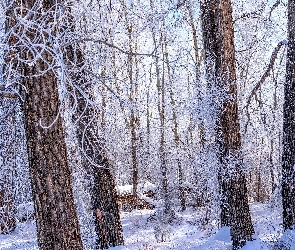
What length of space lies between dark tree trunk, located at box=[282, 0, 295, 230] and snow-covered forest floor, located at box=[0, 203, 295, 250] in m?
0.42

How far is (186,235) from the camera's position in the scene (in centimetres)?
1241

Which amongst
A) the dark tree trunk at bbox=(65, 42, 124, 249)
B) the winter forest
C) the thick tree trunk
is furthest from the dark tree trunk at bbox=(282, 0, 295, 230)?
the thick tree trunk

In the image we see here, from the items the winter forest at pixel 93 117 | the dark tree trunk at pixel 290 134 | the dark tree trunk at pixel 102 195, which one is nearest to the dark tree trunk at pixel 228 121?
Answer: the winter forest at pixel 93 117

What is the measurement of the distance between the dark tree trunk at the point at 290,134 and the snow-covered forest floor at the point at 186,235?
0.42m

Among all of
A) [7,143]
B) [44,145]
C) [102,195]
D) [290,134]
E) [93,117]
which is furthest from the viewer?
[290,134]

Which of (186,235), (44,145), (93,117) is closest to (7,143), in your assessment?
(44,145)

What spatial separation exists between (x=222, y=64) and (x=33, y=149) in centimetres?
404

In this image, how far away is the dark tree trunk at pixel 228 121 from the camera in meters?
6.94

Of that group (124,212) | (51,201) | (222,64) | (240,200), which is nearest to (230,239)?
(240,200)

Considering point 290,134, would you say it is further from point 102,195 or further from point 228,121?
point 102,195

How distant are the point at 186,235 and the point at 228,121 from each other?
21.1 feet

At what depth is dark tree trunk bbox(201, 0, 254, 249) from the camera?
6938 mm

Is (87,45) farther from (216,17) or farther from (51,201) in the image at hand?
(51,201)

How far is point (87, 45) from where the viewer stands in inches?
248
